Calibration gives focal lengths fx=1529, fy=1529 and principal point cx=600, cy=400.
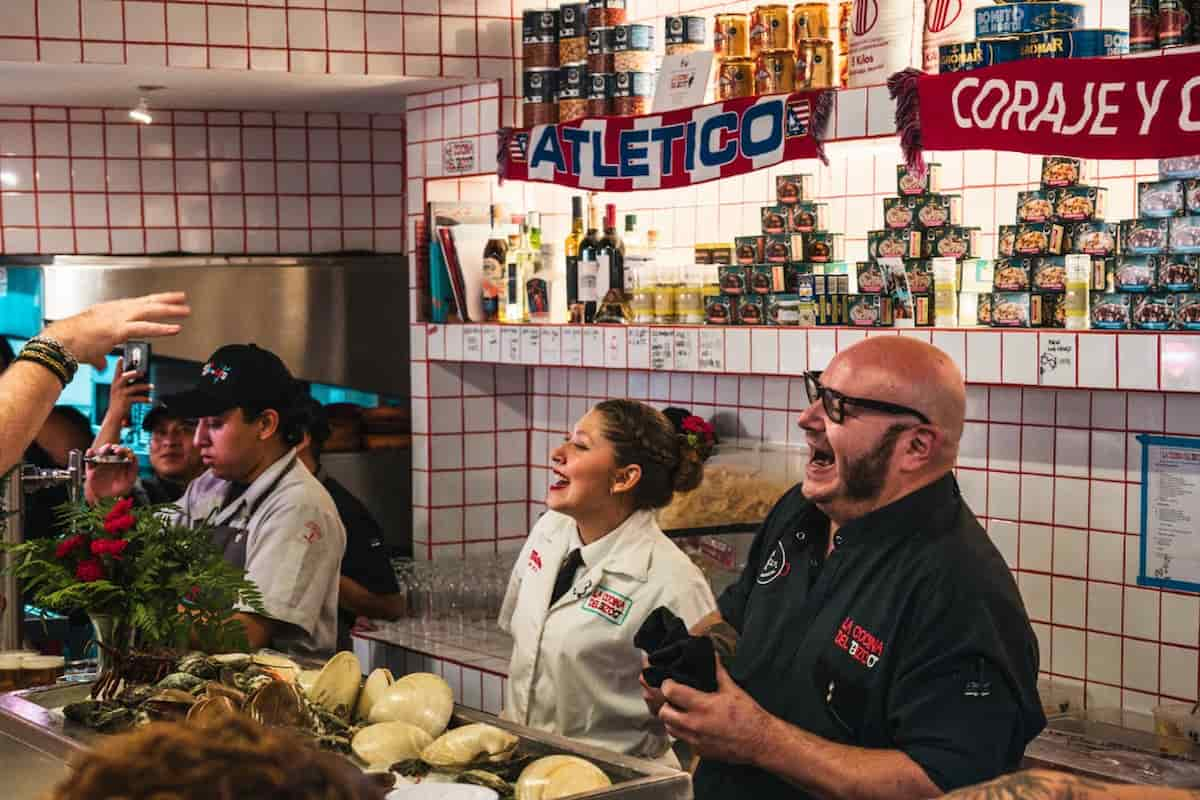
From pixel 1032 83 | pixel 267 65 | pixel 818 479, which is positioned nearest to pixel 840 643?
pixel 818 479

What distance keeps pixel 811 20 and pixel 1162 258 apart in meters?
1.37

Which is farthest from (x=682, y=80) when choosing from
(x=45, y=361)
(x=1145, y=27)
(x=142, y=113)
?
(x=45, y=361)

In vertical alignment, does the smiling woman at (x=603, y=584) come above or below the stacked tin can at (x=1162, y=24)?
below

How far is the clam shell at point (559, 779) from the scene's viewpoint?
93.1 inches

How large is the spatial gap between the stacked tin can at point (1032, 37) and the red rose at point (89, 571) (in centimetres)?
242

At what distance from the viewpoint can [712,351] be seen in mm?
4719

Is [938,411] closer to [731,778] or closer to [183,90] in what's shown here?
[731,778]

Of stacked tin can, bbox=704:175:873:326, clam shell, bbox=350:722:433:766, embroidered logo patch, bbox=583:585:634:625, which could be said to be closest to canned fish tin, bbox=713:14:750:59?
stacked tin can, bbox=704:175:873:326

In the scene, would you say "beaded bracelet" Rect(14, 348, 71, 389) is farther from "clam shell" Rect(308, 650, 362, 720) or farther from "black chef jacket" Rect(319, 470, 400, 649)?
"black chef jacket" Rect(319, 470, 400, 649)

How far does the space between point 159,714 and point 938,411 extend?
1494mm

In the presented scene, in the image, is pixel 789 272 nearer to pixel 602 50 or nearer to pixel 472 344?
pixel 602 50

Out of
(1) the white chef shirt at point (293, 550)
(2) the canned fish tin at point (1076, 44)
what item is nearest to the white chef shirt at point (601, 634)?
(1) the white chef shirt at point (293, 550)

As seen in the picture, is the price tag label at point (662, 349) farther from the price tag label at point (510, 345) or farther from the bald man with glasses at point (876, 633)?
the bald man with glasses at point (876, 633)

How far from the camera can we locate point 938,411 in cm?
272
